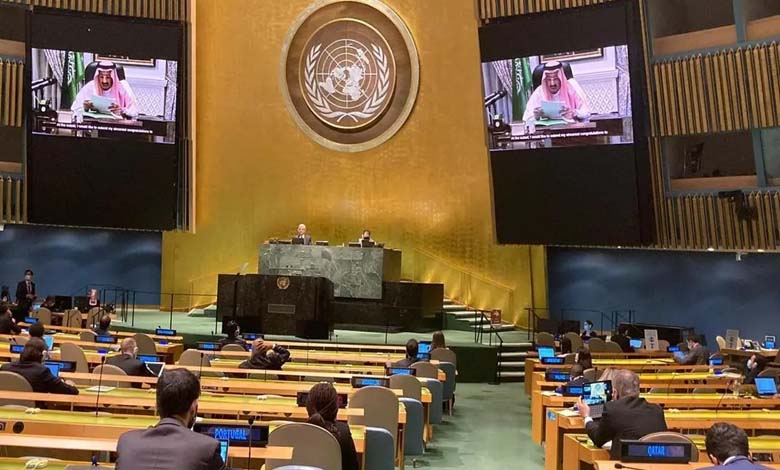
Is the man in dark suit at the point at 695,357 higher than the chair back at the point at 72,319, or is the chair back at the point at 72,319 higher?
the chair back at the point at 72,319

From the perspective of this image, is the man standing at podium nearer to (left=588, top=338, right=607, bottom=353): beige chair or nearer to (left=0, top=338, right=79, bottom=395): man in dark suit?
Answer: (left=588, top=338, right=607, bottom=353): beige chair

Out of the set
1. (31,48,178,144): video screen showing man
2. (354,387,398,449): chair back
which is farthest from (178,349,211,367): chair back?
(31,48,178,144): video screen showing man

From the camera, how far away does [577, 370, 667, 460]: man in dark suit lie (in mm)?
4398

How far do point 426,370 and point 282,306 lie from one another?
524cm

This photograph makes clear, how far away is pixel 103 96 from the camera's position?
15914 millimetres

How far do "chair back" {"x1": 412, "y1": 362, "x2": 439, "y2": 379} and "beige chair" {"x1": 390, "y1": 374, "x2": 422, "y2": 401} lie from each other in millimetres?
1371

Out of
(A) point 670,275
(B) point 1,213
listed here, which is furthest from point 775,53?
(B) point 1,213

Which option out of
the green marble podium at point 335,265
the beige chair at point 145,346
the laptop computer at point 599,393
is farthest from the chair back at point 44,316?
the laptop computer at point 599,393

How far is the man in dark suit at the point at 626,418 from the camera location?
173 inches

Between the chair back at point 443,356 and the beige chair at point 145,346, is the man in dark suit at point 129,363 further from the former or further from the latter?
the chair back at point 443,356

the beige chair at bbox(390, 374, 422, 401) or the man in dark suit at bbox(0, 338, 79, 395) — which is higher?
the man in dark suit at bbox(0, 338, 79, 395)

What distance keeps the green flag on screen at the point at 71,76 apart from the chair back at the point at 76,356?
9994 mm

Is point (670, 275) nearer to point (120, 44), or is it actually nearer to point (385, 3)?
point (385, 3)

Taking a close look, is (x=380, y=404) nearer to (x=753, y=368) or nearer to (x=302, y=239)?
(x=753, y=368)
